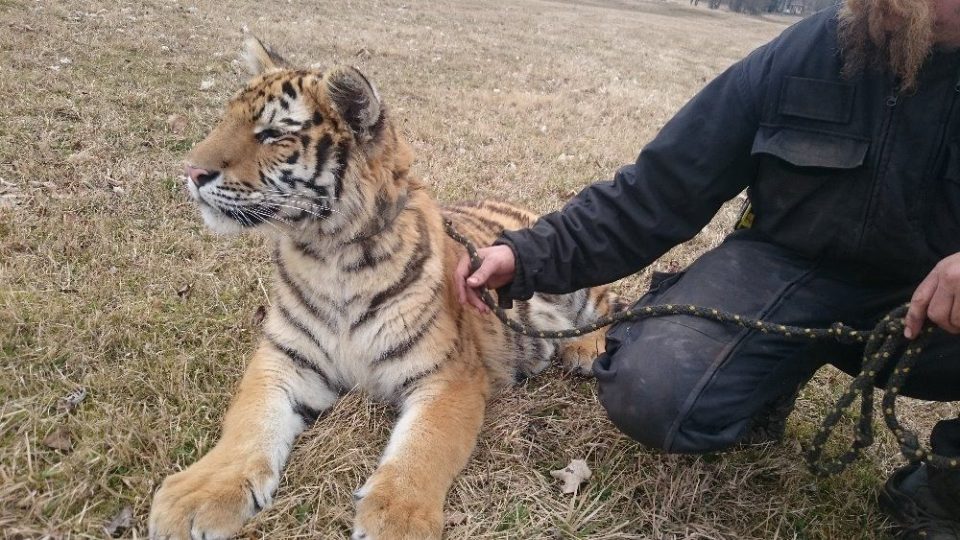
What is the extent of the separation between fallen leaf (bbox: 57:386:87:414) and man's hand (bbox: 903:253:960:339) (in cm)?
281

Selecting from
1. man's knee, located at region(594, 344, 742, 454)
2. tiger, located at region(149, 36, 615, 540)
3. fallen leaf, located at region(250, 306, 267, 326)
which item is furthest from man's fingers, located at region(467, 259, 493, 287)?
fallen leaf, located at region(250, 306, 267, 326)

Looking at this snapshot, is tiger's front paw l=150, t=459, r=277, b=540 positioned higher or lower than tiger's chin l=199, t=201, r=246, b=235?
lower

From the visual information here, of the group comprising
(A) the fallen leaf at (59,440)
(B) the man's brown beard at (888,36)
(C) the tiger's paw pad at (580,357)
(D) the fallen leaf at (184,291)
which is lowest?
(C) the tiger's paw pad at (580,357)

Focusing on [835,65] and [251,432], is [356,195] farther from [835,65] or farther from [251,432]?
[835,65]

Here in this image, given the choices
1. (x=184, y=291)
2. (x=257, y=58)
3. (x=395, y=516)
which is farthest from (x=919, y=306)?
(x=184, y=291)

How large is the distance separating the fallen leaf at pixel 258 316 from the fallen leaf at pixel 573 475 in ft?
5.13

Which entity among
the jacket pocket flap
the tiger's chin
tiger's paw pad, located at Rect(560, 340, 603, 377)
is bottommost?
tiger's paw pad, located at Rect(560, 340, 603, 377)

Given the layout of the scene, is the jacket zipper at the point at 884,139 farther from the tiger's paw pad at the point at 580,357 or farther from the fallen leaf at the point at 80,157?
the fallen leaf at the point at 80,157

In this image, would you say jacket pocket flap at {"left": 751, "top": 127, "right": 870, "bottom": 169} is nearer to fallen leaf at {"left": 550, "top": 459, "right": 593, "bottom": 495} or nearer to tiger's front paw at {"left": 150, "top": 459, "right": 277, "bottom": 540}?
fallen leaf at {"left": 550, "top": 459, "right": 593, "bottom": 495}

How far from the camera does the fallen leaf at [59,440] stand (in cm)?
233

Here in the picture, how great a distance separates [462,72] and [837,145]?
27.2 ft

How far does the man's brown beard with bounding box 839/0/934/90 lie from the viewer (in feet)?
7.04

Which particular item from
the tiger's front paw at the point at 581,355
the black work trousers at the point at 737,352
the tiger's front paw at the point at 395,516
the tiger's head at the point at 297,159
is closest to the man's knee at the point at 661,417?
the black work trousers at the point at 737,352

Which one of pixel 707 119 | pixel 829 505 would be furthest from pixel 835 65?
pixel 829 505
